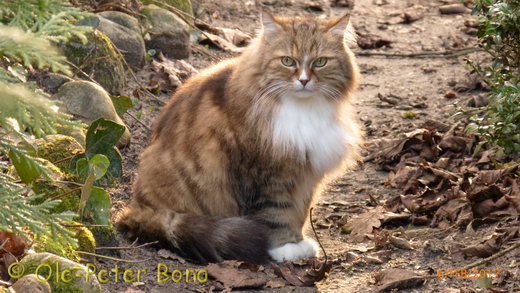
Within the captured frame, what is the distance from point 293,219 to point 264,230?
28 centimetres

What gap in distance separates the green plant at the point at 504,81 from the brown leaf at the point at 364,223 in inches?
34.2

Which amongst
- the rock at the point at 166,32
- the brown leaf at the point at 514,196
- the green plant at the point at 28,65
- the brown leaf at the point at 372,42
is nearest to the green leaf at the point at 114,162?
the green plant at the point at 28,65

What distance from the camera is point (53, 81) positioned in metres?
5.26

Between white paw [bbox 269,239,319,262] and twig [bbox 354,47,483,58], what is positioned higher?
white paw [bbox 269,239,319,262]

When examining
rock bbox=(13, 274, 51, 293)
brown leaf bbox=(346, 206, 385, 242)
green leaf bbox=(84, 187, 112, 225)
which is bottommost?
brown leaf bbox=(346, 206, 385, 242)

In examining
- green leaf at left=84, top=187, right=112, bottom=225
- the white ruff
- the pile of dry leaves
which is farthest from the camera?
the white ruff

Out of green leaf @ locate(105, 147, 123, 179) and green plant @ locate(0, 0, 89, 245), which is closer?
green plant @ locate(0, 0, 89, 245)

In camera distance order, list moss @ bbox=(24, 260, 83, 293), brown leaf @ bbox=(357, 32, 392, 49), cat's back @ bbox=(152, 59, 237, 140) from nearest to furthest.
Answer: moss @ bbox=(24, 260, 83, 293), cat's back @ bbox=(152, 59, 237, 140), brown leaf @ bbox=(357, 32, 392, 49)

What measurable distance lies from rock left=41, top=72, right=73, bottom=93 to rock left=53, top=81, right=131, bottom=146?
24 cm

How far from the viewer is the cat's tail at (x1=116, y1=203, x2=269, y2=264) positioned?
4.07 meters

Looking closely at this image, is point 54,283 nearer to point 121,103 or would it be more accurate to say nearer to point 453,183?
point 121,103

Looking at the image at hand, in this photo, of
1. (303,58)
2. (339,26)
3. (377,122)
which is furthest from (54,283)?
(377,122)

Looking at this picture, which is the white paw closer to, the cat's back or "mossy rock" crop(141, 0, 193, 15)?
the cat's back

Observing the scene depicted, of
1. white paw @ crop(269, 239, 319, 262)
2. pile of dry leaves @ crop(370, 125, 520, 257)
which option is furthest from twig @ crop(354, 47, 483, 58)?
white paw @ crop(269, 239, 319, 262)
